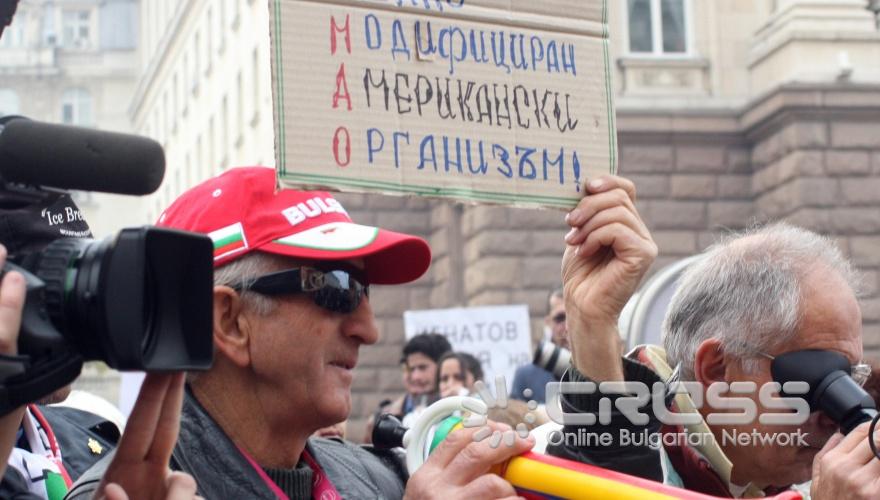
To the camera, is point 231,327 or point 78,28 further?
point 78,28

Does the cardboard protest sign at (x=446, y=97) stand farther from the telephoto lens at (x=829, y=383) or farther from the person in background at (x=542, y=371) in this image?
the person in background at (x=542, y=371)

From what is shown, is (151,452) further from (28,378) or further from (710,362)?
(710,362)

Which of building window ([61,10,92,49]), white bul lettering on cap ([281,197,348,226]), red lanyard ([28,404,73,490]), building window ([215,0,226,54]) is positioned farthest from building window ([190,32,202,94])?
white bul lettering on cap ([281,197,348,226])

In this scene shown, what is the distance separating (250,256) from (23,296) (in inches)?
46.9

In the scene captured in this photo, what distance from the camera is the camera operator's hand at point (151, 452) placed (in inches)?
87.6

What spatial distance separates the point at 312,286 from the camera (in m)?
3.14

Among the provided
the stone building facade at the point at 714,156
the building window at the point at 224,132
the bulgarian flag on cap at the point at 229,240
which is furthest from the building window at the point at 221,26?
the bulgarian flag on cap at the point at 229,240

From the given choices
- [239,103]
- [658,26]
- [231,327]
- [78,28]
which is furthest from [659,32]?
[78,28]

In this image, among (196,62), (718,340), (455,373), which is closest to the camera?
(718,340)

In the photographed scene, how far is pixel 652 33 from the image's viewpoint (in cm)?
1808

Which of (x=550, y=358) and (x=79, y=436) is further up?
(x=550, y=358)

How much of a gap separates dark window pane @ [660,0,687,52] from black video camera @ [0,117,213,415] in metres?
16.3

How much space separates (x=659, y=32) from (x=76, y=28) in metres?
43.2

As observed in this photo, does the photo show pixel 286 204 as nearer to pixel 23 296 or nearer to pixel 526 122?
pixel 526 122
